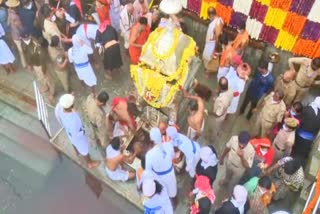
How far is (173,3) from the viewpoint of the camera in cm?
635

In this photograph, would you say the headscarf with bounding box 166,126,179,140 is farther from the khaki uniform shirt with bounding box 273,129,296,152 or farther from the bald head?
the bald head

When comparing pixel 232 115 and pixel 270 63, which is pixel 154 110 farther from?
pixel 270 63

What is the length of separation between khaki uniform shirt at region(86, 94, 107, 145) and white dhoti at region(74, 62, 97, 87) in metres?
0.79

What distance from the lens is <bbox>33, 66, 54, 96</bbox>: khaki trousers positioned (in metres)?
7.19

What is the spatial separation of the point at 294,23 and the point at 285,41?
402 millimetres

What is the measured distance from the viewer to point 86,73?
7141 mm

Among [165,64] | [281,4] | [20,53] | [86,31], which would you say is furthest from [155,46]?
[20,53]

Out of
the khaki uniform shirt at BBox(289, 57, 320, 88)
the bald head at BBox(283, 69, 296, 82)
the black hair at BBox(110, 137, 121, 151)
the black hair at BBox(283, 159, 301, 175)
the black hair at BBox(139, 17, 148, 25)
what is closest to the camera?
the black hair at BBox(283, 159, 301, 175)

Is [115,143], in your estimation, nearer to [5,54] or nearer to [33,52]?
[33,52]

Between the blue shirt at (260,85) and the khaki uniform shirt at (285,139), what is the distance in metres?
0.89

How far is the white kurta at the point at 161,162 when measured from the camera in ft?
18.3

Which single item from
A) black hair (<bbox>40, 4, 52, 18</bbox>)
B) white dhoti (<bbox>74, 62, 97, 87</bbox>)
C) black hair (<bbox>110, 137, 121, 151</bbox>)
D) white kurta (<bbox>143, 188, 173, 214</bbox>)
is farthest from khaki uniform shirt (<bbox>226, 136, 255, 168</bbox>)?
black hair (<bbox>40, 4, 52, 18</bbox>)

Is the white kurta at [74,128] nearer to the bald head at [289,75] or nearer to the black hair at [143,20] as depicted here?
the black hair at [143,20]

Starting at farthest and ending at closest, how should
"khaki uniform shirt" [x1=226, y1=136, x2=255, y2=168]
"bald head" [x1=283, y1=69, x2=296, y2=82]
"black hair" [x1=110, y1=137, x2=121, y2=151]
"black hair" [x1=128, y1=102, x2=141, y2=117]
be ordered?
"black hair" [x1=128, y1=102, x2=141, y2=117] → "bald head" [x1=283, y1=69, x2=296, y2=82] → "black hair" [x1=110, y1=137, x2=121, y2=151] → "khaki uniform shirt" [x1=226, y1=136, x2=255, y2=168]
